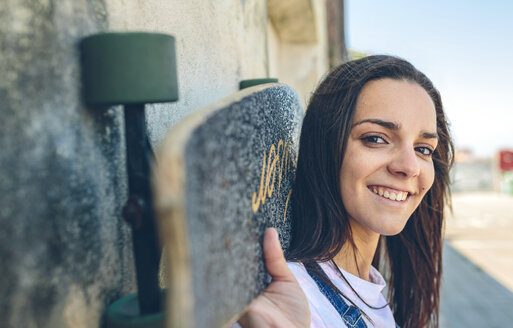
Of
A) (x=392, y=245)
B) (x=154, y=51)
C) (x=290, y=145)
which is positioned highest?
(x=154, y=51)

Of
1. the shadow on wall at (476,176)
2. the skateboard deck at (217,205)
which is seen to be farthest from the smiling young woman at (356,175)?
the shadow on wall at (476,176)

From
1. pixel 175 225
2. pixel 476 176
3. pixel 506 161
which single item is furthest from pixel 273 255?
pixel 476 176

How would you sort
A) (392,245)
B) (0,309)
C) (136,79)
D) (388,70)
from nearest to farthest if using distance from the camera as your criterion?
(0,309)
(136,79)
(388,70)
(392,245)

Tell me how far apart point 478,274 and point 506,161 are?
18671 mm

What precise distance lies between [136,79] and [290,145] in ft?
2.52

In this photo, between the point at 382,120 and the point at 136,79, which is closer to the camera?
the point at 136,79

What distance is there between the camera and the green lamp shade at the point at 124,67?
619 millimetres

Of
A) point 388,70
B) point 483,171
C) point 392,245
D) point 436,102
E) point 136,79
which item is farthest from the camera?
point 483,171

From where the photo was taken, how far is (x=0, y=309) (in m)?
0.51

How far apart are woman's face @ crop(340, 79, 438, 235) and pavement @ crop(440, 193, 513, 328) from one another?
4.94 ft

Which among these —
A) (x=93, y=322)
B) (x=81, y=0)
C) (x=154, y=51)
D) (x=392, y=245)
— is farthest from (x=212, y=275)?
(x=392, y=245)

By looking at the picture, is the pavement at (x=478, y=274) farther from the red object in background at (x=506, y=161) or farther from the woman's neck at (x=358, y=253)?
the red object in background at (x=506, y=161)

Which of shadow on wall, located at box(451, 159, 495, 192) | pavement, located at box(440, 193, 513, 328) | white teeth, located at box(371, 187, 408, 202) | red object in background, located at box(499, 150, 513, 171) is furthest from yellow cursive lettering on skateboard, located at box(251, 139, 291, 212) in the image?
red object in background, located at box(499, 150, 513, 171)

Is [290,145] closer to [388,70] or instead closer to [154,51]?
[388,70]
